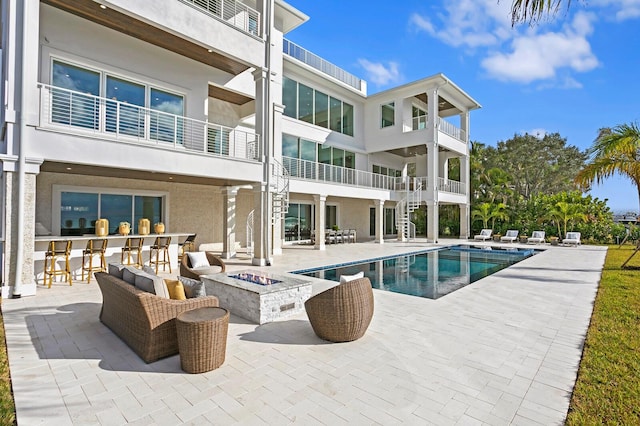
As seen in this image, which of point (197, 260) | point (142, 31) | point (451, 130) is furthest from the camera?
point (451, 130)

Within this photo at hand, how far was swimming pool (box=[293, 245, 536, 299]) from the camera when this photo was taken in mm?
9062

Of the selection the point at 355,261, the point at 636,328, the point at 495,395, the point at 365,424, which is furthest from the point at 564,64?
the point at 365,424

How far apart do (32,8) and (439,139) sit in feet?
62.0

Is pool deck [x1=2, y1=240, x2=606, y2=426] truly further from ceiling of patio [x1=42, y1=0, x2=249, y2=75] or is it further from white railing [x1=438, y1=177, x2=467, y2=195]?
white railing [x1=438, y1=177, x2=467, y2=195]

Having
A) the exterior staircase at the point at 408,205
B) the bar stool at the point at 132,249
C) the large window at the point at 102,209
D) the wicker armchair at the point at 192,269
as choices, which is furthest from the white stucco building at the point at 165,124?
the wicker armchair at the point at 192,269

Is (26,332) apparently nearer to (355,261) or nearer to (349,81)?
(355,261)

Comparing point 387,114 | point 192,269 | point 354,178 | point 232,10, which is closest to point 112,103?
point 232,10

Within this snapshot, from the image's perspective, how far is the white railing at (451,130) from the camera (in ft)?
69.4

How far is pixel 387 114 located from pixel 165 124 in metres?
14.8

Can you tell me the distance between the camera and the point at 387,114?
22.1 meters

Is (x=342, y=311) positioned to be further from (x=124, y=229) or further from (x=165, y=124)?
(x=165, y=124)

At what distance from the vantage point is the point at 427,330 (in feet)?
17.4

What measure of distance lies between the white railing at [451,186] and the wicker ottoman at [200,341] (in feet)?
64.7

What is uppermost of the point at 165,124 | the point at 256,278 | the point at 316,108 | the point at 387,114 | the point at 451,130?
the point at 387,114
